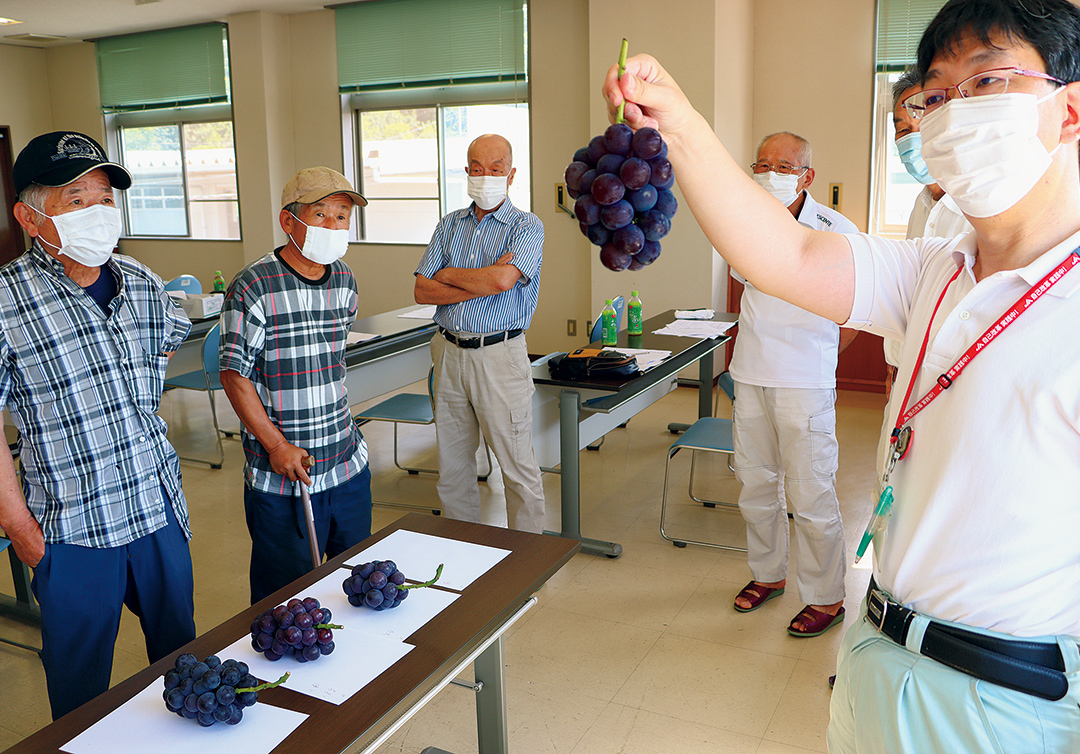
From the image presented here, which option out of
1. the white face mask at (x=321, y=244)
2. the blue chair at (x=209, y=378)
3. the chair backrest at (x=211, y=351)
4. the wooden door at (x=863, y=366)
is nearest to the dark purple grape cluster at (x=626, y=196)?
the white face mask at (x=321, y=244)

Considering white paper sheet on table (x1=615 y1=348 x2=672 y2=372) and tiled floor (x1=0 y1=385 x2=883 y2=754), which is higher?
white paper sheet on table (x1=615 y1=348 x2=672 y2=372)

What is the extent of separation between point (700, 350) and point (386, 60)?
17.9 ft

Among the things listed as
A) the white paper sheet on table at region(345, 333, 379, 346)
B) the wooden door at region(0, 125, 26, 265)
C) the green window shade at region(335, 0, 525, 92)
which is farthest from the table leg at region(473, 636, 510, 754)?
the wooden door at region(0, 125, 26, 265)

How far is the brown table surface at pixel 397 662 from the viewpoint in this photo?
50.7 inches

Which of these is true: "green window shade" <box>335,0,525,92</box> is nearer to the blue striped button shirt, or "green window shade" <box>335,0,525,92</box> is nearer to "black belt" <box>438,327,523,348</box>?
the blue striped button shirt

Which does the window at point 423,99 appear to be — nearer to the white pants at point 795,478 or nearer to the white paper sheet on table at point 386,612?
the white pants at point 795,478

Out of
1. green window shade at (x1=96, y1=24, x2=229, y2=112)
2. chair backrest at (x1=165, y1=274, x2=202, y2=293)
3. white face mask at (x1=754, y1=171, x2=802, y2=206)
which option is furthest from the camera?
green window shade at (x1=96, y1=24, x2=229, y2=112)

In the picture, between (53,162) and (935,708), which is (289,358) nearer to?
(53,162)

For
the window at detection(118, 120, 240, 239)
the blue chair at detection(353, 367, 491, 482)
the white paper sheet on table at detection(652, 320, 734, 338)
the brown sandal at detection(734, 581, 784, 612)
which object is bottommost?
the brown sandal at detection(734, 581, 784, 612)

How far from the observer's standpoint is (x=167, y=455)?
2.12 meters

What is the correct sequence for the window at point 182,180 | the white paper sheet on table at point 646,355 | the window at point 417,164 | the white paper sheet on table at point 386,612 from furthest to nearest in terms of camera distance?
the window at point 182,180, the window at point 417,164, the white paper sheet on table at point 646,355, the white paper sheet on table at point 386,612

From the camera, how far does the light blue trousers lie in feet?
3.30

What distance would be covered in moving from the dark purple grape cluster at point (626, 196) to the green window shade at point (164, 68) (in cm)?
904

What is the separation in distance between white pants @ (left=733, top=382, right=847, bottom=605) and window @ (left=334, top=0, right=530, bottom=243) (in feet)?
16.7
